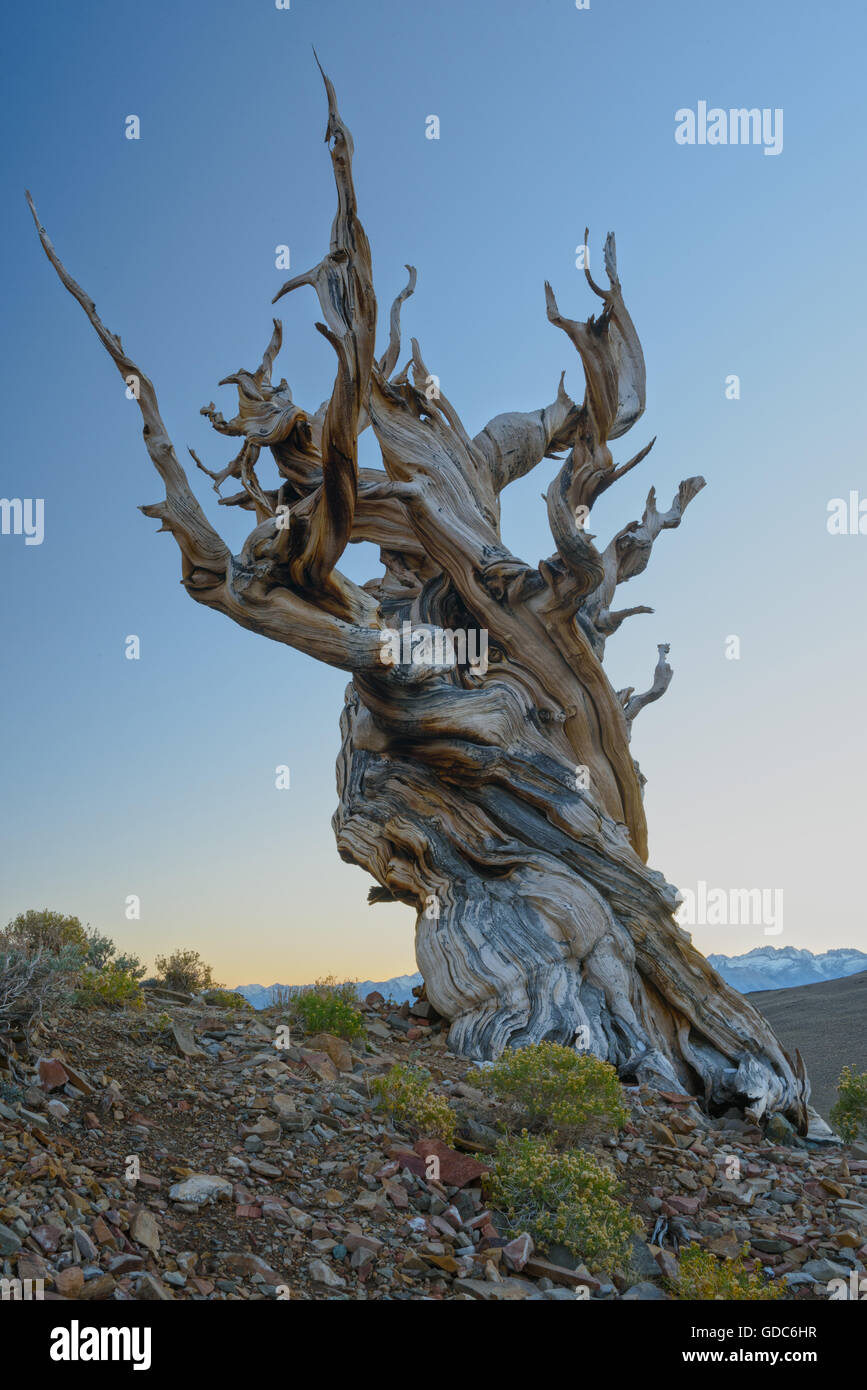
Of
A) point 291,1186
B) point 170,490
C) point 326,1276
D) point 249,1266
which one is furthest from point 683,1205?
point 170,490

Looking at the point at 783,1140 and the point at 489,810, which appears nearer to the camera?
the point at 783,1140

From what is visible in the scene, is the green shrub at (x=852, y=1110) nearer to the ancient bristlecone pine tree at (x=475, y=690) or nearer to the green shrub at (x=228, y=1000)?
the ancient bristlecone pine tree at (x=475, y=690)

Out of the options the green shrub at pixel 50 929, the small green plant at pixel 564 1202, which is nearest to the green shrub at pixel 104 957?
the green shrub at pixel 50 929

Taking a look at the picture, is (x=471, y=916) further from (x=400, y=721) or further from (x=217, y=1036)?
(x=217, y=1036)

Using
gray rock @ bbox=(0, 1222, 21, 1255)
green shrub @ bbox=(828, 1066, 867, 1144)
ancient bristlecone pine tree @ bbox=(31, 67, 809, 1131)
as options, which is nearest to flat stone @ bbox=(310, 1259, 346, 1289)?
gray rock @ bbox=(0, 1222, 21, 1255)

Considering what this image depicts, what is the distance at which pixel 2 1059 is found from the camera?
5910 mm

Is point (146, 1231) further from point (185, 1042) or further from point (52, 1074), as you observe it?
point (185, 1042)

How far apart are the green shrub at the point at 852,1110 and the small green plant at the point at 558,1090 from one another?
5.03m

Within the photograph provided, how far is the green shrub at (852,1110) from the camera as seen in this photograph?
10.9 m

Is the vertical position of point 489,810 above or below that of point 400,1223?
above
